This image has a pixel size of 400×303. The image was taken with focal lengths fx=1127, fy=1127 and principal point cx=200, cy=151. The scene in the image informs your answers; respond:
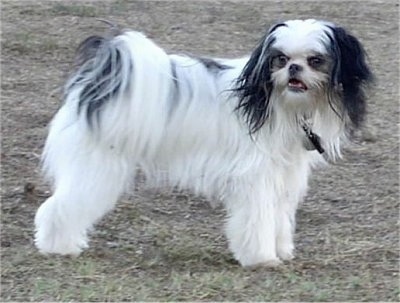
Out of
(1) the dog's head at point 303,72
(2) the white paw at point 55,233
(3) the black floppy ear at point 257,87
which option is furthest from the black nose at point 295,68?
(2) the white paw at point 55,233

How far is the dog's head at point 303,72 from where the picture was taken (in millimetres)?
4555

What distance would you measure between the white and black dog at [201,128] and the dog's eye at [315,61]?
0.09 ft

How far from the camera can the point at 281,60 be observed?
457cm

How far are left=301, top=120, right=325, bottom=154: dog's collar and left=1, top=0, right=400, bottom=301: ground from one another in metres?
0.51

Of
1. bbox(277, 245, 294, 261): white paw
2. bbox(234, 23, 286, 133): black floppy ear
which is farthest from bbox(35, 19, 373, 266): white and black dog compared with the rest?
bbox(277, 245, 294, 261): white paw

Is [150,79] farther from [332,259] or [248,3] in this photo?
[248,3]

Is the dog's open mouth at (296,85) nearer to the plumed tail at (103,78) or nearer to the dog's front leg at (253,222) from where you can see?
the dog's front leg at (253,222)

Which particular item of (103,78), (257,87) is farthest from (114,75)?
(257,87)

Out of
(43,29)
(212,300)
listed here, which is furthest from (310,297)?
(43,29)

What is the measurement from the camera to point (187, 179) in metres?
4.86

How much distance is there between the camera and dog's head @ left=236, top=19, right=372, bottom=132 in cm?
455

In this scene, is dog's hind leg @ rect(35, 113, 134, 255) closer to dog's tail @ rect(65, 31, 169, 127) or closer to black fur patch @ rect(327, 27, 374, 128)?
dog's tail @ rect(65, 31, 169, 127)

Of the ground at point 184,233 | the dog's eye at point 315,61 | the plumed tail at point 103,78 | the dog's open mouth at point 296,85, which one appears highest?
the dog's eye at point 315,61

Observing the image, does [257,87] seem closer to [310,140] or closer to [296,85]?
[296,85]
